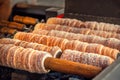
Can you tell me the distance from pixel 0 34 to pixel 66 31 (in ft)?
2.69

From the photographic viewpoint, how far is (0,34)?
2459 mm

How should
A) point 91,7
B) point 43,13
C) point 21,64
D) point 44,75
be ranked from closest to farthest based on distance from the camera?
1. point 21,64
2. point 44,75
3. point 91,7
4. point 43,13

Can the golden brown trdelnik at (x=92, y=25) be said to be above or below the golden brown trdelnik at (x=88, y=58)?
above

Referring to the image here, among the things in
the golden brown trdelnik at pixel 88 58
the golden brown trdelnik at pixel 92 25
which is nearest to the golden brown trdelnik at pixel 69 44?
the golden brown trdelnik at pixel 88 58

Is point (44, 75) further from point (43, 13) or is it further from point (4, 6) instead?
point (4, 6)

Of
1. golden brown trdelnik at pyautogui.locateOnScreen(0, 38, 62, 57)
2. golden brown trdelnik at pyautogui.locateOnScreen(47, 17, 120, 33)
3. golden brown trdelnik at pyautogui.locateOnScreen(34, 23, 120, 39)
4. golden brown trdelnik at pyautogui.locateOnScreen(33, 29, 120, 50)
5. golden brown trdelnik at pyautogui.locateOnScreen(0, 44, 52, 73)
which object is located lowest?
golden brown trdelnik at pyautogui.locateOnScreen(0, 44, 52, 73)

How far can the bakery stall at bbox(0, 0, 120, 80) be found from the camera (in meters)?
1.23

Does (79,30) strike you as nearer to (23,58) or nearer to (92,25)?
(92,25)

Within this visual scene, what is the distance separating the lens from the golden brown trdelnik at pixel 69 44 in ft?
4.78

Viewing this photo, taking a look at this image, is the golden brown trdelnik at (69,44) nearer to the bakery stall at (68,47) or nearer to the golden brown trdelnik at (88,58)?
the bakery stall at (68,47)

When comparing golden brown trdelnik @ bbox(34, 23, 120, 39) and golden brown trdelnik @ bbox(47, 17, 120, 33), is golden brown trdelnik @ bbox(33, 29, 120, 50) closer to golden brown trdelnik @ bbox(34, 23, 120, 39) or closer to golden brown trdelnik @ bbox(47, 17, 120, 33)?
golden brown trdelnik @ bbox(34, 23, 120, 39)

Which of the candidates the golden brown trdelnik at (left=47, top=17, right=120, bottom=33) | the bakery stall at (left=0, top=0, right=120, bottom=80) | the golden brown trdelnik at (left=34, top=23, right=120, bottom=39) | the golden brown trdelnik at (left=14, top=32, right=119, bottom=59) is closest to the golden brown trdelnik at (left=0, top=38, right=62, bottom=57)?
the bakery stall at (left=0, top=0, right=120, bottom=80)

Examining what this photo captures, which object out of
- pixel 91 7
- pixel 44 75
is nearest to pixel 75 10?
pixel 91 7

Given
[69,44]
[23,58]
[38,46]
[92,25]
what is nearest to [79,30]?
[92,25]
